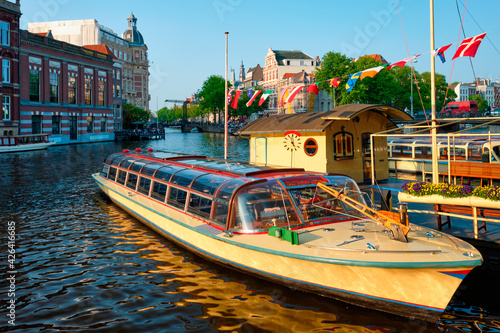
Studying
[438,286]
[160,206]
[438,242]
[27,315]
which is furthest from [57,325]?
[438,242]

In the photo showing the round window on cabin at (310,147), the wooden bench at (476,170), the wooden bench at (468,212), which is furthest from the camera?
the round window on cabin at (310,147)

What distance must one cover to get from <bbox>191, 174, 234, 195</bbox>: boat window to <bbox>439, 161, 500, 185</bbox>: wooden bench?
34.1 ft

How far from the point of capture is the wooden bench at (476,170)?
1519cm

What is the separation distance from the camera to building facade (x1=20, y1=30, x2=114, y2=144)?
53116 mm

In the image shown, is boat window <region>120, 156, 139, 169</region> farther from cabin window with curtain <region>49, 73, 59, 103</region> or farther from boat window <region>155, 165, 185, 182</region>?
cabin window with curtain <region>49, 73, 59, 103</region>

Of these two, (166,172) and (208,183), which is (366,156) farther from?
(208,183)

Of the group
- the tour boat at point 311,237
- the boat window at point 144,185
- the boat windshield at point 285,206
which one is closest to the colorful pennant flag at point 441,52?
the tour boat at point 311,237

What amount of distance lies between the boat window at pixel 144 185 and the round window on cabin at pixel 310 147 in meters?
7.14

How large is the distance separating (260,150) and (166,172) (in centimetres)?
719

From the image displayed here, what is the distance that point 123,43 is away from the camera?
118 metres

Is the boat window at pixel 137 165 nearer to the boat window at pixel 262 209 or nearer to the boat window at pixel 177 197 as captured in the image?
the boat window at pixel 177 197

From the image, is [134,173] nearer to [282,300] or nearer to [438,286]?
[282,300]

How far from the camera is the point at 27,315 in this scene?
823cm

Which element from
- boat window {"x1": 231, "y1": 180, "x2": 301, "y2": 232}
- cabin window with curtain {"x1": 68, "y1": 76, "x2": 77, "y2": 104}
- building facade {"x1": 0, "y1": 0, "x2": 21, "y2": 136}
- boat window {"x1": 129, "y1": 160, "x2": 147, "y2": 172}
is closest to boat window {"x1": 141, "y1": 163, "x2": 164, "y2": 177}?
boat window {"x1": 129, "y1": 160, "x2": 147, "y2": 172}
